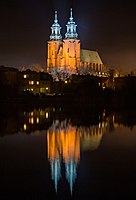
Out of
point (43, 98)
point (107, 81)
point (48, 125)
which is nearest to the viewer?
point (48, 125)

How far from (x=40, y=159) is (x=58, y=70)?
6882 cm

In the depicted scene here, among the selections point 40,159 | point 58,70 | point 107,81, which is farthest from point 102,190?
point 58,70

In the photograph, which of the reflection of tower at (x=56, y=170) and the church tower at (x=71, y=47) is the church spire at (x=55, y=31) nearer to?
the church tower at (x=71, y=47)

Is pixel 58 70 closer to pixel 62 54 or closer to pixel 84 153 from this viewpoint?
pixel 62 54

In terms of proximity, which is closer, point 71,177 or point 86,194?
point 86,194

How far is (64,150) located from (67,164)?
2753 mm

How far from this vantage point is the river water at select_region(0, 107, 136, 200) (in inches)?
354

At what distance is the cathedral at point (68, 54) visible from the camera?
8088cm

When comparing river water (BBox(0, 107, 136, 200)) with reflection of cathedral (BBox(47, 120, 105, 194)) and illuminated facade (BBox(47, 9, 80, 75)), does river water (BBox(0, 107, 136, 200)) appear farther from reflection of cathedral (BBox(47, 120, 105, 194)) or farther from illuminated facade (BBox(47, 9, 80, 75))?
illuminated facade (BBox(47, 9, 80, 75))

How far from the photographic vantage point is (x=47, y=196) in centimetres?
865

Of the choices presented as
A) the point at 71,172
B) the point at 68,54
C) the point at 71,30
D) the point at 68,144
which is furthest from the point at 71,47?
the point at 71,172

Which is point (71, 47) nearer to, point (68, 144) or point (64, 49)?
point (64, 49)

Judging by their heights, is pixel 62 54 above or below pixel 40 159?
above

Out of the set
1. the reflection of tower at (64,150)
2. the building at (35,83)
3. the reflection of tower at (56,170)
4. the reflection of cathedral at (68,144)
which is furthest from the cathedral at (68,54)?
the reflection of tower at (56,170)
